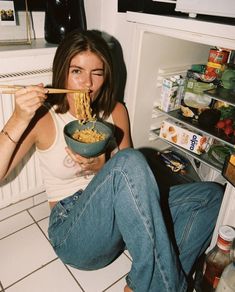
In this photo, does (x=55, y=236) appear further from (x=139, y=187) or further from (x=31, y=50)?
(x=31, y=50)

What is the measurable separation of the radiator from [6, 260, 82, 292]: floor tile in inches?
16.0

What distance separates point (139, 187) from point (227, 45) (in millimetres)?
605

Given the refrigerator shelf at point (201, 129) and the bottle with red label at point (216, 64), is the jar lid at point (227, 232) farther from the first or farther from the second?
the bottle with red label at point (216, 64)

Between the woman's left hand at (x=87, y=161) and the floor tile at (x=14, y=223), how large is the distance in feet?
1.94

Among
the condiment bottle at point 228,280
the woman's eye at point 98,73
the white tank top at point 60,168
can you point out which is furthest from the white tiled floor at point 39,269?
the woman's eye at point 98,73

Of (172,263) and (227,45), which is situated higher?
(227,45)

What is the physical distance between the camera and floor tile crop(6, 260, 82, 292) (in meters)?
1.35

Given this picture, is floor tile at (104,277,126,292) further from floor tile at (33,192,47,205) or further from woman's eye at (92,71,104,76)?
woman's eye at (92,71,104,76)

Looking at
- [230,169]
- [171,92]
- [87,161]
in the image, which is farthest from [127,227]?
[171,92]

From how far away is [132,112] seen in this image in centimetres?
156

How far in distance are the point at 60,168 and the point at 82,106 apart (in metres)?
0.30

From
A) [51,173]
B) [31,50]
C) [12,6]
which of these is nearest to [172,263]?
[51,173]

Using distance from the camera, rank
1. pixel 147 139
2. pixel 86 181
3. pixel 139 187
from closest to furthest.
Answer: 1. pixel 139 187
2. pixel 86 181
3. pixel 147 139

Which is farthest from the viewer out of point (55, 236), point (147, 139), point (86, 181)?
point (147, 139)
